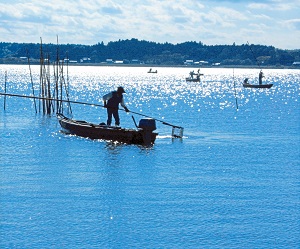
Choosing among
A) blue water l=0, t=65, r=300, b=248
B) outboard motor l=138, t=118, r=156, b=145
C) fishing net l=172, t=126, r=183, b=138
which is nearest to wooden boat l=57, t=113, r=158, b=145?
outboard motor l=138, t=118, r=156, b=145

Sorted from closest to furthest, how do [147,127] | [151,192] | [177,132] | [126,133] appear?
[151,192] < [147,127] < [126,133] < [177,132]

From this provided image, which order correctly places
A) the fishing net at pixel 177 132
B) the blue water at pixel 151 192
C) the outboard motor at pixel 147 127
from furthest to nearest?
Answer: the fishing net at pixel 177 132 < the outboard motor at pixel 147 127 < the blue water at pixel 151 192

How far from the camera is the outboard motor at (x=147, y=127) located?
124 feet

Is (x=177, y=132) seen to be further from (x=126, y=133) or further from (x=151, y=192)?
(x=151, y=192)

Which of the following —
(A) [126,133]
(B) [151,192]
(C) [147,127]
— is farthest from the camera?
(A) [126,133]

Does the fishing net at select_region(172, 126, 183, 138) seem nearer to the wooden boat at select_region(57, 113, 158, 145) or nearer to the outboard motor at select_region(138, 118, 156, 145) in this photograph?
the wooden boat at select_region(57, 113, 158, 145)

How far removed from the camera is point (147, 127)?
38.1 m

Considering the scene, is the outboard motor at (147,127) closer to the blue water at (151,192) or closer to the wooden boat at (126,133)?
the wooden boat at (126,133)

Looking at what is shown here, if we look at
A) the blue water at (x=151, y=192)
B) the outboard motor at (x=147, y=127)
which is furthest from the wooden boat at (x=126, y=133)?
the blue water at (x=151, y=192)

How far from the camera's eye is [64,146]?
128ft

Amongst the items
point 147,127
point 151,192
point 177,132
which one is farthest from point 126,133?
point 151,192

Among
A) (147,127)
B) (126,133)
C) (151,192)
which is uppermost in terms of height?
(147,127)

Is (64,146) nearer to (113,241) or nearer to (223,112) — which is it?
(113,241)

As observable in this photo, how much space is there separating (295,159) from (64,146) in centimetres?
1240
